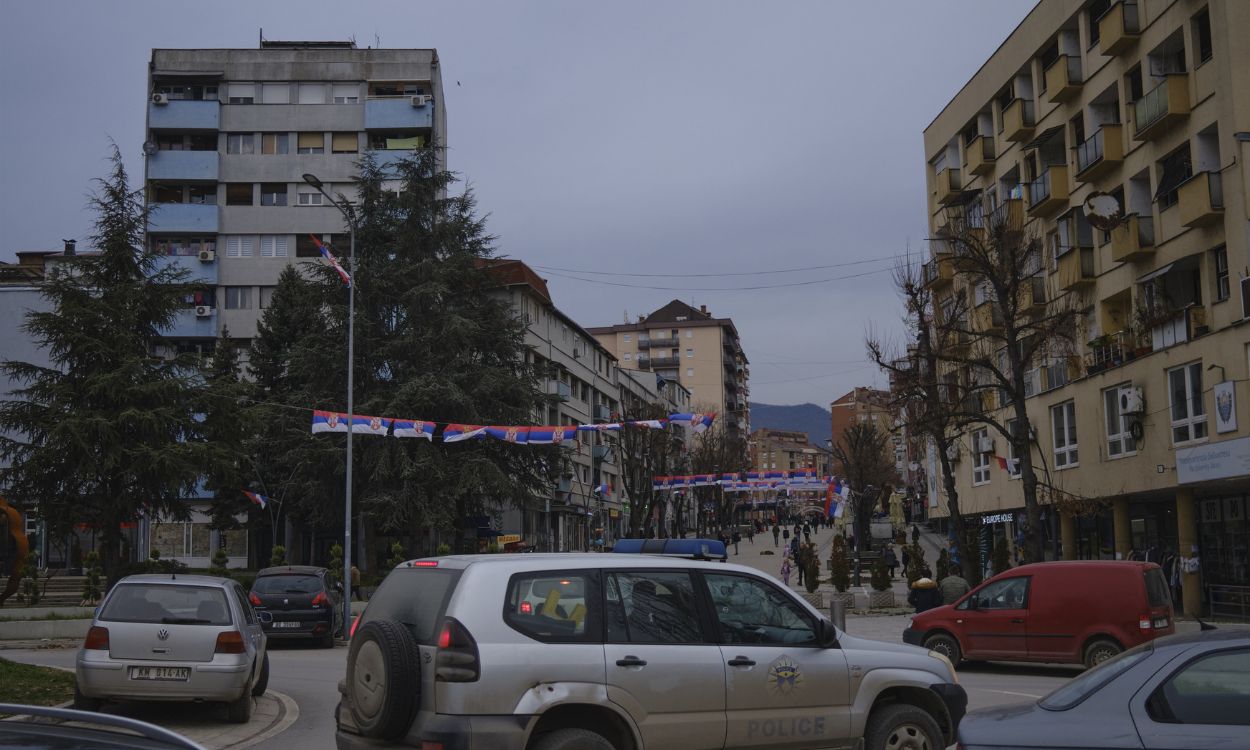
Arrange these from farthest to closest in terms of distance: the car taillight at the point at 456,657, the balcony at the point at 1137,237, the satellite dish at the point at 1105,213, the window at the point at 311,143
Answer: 1. the window at the point at 311,143
2. the satellite dish at the point at 1105,213
3. the balcony at the point at 1137,237
4. the car taillight at the point at 456,657

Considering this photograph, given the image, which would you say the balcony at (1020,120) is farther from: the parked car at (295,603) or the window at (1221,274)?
the parked car at (295,603)

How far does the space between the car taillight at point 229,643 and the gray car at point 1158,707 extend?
881 cm

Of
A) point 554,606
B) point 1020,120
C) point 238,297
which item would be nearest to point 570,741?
point 554,606

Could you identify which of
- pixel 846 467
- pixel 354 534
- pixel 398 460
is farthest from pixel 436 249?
pixel 846 467

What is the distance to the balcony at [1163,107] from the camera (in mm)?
29172

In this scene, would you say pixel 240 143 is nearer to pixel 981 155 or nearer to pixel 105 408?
pixel 105 408

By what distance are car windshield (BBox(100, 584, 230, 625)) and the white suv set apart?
17.4 ft

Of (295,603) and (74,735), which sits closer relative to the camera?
(74,735)

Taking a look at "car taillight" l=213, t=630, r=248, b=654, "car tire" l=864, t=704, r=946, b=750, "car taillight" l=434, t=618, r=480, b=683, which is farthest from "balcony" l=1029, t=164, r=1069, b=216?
"car taillight" l=434, t=618, r=480, b=683

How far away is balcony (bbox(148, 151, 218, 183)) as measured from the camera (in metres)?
63.2

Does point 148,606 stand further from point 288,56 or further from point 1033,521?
point 288,56

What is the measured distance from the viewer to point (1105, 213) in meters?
32.5

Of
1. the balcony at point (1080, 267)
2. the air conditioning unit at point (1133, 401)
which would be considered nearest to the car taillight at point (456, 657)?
the air conditioning unit at point (1133, 401)

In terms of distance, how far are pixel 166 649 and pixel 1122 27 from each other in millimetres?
28474
